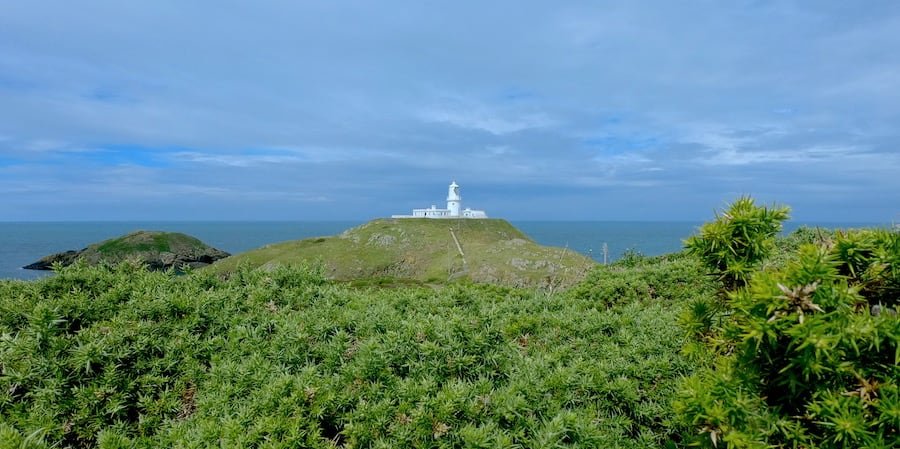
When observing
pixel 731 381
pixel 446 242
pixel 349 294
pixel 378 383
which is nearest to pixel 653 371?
pixel 731 381

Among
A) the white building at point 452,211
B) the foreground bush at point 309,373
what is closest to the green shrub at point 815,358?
the foreground bush at point 309,373

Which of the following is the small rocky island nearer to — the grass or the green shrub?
the grass

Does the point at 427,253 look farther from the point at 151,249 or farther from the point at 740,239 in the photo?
the point at 740,239

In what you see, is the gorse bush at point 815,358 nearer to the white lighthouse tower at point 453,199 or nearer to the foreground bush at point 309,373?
the foreground bush at point 309,373

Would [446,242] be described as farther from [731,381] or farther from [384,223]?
[731,381]

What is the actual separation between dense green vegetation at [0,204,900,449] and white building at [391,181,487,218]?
3015 inches

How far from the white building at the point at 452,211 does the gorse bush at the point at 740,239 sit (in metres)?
78.9

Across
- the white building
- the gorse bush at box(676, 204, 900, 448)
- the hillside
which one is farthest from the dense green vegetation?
the white building

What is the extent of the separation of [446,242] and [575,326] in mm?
59512

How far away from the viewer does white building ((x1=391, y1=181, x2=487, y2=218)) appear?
8269 centimetres

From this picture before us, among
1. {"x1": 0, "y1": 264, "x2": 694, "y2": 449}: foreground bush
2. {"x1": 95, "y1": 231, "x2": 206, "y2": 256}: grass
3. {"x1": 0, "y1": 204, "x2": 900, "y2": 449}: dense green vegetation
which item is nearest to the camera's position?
{"x1": 0, "y1": 204, "x2": 900, "y2": 449}: dense green vegetation

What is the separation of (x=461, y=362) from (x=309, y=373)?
48.4 inches

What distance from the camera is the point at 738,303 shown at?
2.37m

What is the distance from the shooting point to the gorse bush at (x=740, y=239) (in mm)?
2809
